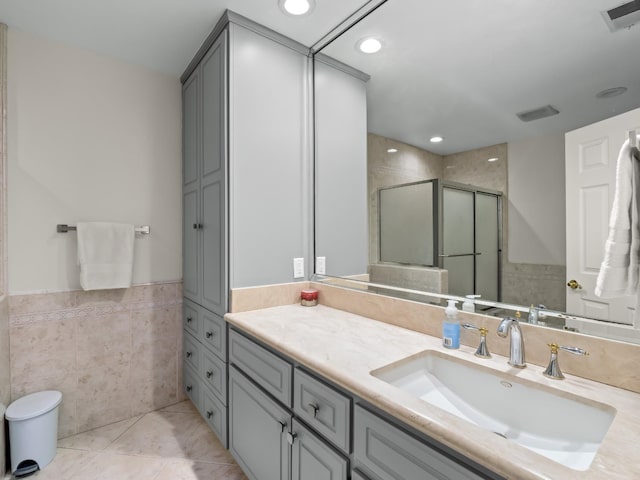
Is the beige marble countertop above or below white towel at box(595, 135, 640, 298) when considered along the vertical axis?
below

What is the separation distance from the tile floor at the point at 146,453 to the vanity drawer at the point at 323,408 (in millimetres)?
890

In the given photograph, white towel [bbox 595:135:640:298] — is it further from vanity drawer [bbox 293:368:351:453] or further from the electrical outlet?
the electrical outlet

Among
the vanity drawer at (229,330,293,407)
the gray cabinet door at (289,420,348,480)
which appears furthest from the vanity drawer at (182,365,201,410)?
the gray cabinet door at (289,420,348,480)

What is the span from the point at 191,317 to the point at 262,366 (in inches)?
39.8

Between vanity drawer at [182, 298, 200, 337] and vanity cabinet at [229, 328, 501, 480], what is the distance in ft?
1.82

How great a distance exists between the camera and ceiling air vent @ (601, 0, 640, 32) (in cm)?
87

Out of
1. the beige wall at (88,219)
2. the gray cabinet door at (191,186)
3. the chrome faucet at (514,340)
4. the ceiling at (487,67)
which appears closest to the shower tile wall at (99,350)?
the beige wall at (88,219)

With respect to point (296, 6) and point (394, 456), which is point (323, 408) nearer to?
point (394, 456)

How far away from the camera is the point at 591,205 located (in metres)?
0.93

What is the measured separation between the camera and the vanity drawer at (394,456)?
700 millimetres

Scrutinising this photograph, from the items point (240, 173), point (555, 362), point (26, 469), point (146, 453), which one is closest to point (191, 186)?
point (240, 173)

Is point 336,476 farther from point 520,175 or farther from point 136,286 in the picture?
point 136,286

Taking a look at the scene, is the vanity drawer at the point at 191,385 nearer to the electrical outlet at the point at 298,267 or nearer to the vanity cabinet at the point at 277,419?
the vanity cabinet at the point at 277,419

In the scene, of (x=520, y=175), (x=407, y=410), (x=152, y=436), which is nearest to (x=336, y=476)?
(x=407, y=410)
